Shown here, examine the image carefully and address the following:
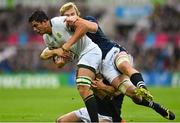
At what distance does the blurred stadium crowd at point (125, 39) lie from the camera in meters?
35.0

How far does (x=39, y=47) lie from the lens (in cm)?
3472

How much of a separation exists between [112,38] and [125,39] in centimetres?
68

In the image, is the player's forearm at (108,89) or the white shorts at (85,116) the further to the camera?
the player's forearm at (108,89)

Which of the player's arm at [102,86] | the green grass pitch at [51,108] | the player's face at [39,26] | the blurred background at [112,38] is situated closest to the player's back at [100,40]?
the player's arm at [102,86]

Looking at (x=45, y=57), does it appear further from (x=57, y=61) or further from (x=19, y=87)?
(x=19, y=87)

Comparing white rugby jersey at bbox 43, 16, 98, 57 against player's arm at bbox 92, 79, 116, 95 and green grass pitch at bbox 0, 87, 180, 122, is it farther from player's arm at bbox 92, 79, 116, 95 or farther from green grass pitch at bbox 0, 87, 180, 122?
green grass pitch at bbox 0, 87, 180, 122

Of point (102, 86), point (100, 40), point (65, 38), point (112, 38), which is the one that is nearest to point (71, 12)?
point (100, 40)

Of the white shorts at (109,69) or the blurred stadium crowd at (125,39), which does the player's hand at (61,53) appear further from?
the blurred stadium crowd at (125,39)

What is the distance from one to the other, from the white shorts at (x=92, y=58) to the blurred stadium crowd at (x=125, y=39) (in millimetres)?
21501

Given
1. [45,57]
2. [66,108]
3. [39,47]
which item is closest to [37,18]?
[45,57]

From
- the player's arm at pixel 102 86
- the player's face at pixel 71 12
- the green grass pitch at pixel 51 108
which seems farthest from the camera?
the green grass pitch at pixel 51 108

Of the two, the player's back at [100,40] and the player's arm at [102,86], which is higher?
the player's back at [100,40]

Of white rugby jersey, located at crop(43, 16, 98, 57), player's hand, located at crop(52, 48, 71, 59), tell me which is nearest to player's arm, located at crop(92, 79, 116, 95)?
white rugby jersey, located at crop(43, 16, 98, 57)

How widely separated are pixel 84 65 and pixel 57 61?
52 cm
